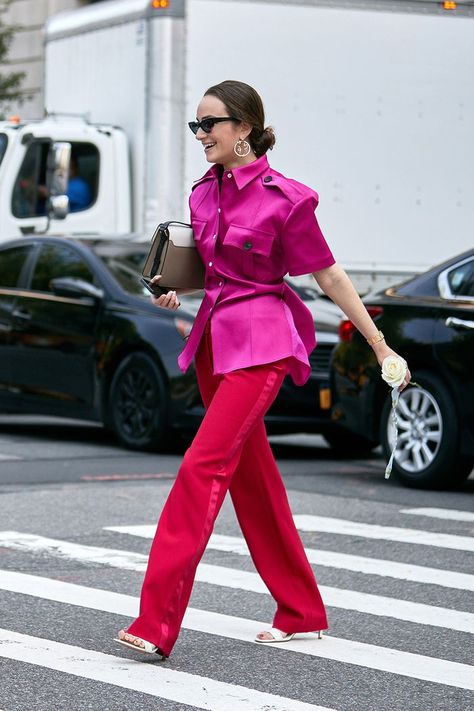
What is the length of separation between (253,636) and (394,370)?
3.57 feet

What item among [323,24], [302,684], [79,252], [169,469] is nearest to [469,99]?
[323,24]


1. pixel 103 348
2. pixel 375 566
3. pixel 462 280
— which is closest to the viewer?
pixel 375 566

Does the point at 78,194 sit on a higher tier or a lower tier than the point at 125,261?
higher

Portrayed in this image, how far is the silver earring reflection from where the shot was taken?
5.33m

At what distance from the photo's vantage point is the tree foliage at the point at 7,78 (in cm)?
2634

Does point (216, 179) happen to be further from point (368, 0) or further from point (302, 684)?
point (368, 0)

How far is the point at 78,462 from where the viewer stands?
10.9 meters

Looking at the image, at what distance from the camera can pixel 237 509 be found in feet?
18.0

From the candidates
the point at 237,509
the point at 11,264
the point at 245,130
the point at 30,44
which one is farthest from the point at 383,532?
the point at 30,44

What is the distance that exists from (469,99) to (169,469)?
6111mm

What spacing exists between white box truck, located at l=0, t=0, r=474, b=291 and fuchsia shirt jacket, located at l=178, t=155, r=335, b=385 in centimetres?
877

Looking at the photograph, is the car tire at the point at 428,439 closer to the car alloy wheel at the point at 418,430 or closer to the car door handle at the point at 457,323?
the car alloy wheel at the point at 418,430

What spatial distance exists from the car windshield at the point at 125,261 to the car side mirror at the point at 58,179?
2349 millimetres

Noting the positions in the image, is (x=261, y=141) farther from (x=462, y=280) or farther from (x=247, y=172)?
(x=462, y=280)
